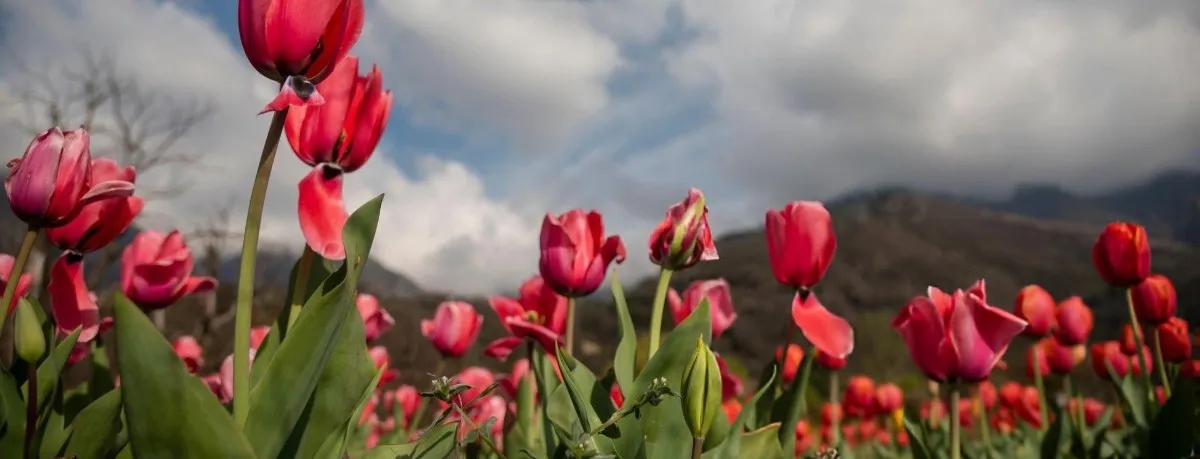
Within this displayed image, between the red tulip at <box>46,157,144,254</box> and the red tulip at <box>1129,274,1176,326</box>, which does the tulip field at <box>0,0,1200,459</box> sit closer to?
the red tulip at <box>46,157,144,254</box>

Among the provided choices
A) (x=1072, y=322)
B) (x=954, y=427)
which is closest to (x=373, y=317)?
(x=954, y=427)

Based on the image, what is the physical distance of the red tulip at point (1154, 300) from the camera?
2.22m

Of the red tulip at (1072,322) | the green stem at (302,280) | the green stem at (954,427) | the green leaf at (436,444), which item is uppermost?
the green stem at (302,280)

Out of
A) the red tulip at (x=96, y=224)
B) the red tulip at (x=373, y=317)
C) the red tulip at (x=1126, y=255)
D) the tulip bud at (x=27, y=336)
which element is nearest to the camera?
the tulip bud at (x=27, y=336)

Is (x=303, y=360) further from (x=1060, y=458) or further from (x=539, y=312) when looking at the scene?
(x=1060, y=458)

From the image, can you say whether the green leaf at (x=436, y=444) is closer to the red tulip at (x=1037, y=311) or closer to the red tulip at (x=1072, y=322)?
the red tulip at (x=1037, y=311)

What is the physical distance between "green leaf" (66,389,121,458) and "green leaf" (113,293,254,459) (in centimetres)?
44

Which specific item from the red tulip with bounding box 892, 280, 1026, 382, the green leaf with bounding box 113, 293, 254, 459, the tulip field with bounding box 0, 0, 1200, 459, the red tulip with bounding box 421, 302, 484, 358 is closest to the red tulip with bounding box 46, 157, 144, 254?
the tulip field with bounding box 0, 0, 1200, 459

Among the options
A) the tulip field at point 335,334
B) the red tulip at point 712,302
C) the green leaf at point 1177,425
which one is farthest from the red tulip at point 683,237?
the green leaf at point 1177,425

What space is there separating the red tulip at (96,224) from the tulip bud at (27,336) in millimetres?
277

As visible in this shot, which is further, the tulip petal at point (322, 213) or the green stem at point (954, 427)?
the green stem at point (954, 427)

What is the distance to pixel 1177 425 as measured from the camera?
5.39 ft

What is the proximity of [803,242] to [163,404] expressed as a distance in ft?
3.71

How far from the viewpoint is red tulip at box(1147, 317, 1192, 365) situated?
2.39 meters
